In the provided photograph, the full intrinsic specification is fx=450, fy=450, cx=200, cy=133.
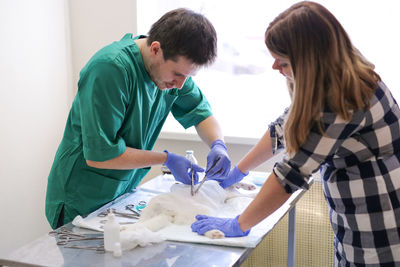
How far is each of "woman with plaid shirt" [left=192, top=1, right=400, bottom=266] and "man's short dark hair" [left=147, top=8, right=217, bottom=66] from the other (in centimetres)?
29

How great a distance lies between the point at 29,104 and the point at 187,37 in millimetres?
1604

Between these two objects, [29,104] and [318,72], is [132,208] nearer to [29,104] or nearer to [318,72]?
[318,72]

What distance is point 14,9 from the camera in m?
2.56

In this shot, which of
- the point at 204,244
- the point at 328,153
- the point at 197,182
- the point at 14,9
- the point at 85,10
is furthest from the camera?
the point at 85,10

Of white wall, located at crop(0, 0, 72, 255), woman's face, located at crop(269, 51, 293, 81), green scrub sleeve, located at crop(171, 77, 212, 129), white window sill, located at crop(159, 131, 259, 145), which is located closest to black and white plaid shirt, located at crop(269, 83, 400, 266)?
woman's face, located at crop(269, 51, 293, 81)

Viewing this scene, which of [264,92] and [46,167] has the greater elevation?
[264,92]

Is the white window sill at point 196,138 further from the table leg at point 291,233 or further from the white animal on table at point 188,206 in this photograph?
the white animal on table at point 188,206

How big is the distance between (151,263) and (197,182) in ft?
2.07

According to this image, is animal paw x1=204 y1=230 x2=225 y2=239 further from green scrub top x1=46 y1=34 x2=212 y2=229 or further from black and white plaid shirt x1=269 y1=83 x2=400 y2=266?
green scrub top x1=46 y1=34 x2=212 y2=229

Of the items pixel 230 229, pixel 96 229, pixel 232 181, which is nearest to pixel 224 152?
pixel 232 181

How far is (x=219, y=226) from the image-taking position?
1456mm

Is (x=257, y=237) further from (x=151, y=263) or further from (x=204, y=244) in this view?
(x=151, y=263)

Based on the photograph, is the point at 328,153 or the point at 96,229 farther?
the point at 96,229

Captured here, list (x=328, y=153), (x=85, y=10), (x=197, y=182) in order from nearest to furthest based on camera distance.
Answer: (x=328, y=153)
(x=197, y=182)
(x=85, y=10)
